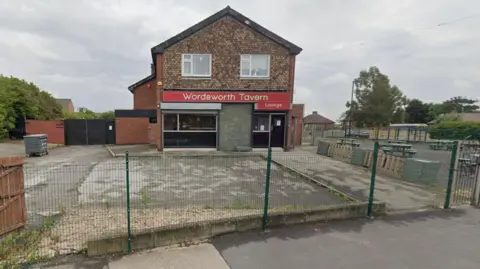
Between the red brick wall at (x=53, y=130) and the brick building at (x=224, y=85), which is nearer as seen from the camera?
the brick building at (x=224, y=85)

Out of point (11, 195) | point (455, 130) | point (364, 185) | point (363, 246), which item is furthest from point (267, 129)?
point (455, 130)

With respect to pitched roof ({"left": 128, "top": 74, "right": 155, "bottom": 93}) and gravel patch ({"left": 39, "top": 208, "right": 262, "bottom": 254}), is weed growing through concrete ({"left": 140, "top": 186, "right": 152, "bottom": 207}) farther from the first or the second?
pitched roof ({"left": 128, "top": 74, "right": 155, "bottom": 93})

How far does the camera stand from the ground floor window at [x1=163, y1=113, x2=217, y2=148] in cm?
1440

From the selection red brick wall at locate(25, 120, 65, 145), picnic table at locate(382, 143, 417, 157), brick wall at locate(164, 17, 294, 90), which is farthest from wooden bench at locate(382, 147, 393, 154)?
red brick wall at locate(25, 120, 65, 145)

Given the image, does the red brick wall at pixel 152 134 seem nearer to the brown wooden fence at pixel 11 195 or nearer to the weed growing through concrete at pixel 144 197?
the weed growing through concrete at pixel 144 197

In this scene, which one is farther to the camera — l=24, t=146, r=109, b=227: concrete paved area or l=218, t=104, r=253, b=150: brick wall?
l=218, t=104, r=253, b=150: brick wall

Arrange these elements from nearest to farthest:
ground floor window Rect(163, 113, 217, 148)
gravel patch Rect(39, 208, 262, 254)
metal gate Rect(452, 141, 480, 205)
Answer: gravel patch Rect(39, 208, 262, 254) → metal gate Rect(452, 141, 480, 205) → ground floor window Rect(163, 113, 217, 148)

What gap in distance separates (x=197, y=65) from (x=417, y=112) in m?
67.3

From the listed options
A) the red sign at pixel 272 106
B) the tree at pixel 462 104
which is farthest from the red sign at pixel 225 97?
the tree at pixel 462 104

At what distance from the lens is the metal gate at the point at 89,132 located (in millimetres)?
18016

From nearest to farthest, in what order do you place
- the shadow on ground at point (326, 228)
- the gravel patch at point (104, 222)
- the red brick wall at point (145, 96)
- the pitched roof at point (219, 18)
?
the gravel patch at point (104, 222), the shadow on ground at point (326, 228), the pitched roof at point (219, 18), the red brick wall at point (145, 96)

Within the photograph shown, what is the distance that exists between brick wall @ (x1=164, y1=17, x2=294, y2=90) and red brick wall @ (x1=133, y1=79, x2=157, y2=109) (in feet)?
21.9

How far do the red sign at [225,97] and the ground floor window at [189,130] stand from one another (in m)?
0.98

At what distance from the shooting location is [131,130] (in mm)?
18812
